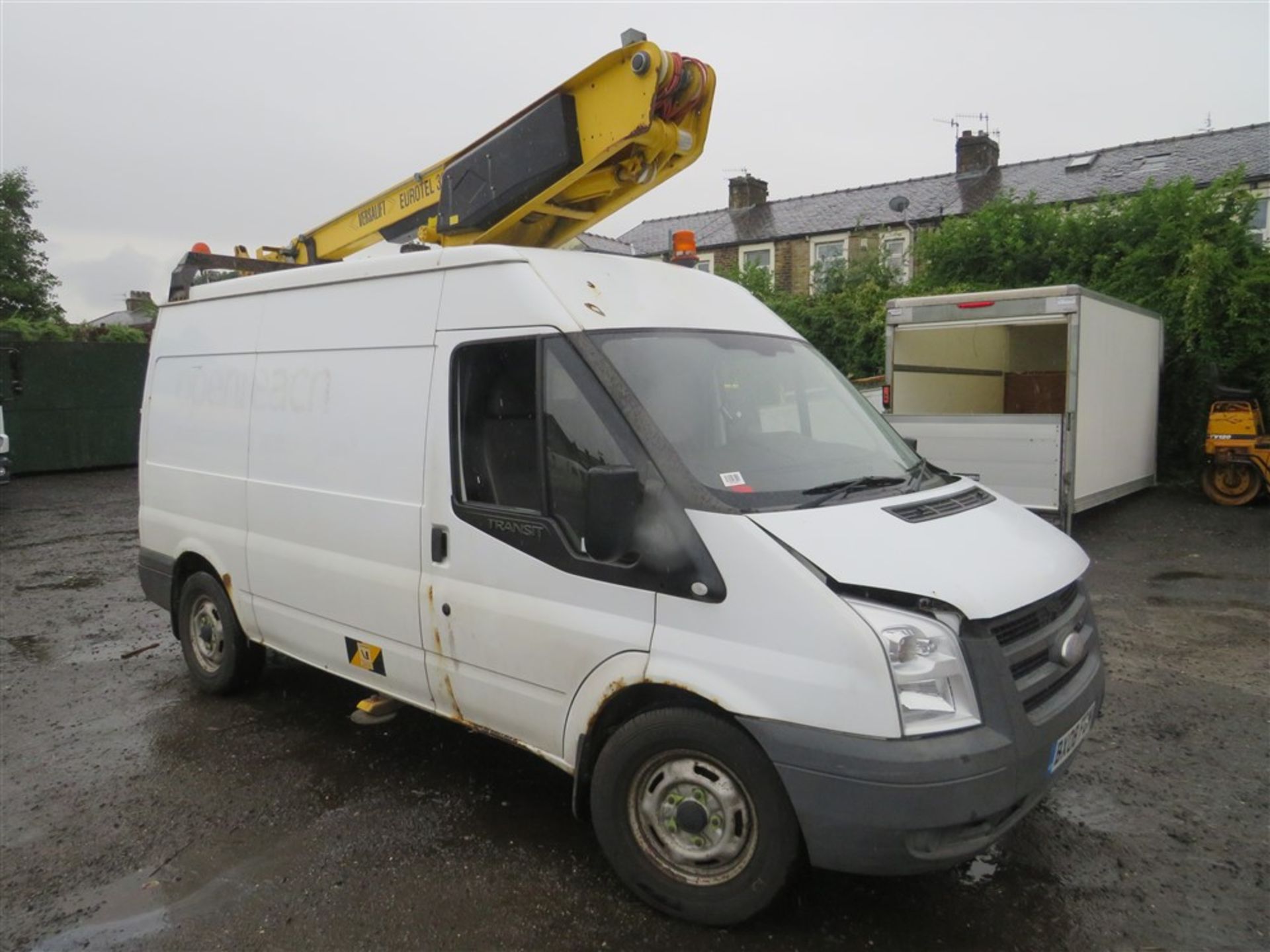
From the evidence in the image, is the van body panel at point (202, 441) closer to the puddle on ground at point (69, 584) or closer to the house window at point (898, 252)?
the puddle on ground at point (69, 584)

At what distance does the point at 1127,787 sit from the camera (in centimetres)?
416

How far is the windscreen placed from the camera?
3.23 meters

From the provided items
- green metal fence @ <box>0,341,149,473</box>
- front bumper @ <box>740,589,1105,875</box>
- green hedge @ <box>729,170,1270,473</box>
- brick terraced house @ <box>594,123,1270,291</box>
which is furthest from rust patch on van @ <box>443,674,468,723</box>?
brick terraced house @ <box>594,123,1270,291</box>

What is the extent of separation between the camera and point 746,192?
3594cm

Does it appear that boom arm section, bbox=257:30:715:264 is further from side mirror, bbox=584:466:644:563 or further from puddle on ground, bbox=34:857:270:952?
puddle on ground, bbox=34:857:270:952

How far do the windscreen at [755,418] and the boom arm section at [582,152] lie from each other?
46.6 inches

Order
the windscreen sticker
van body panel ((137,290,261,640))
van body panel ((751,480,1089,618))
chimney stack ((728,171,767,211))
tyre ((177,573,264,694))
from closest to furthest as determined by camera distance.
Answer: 1. van body panel ((751,480,1089,618))
2. the windscreen sticker
3. van body panel ((137,290,261,640))
4. tyre ((177,573,264,694))
5. chimney stack ((728,171,767,211))

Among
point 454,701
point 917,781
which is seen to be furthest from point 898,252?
point 917,781

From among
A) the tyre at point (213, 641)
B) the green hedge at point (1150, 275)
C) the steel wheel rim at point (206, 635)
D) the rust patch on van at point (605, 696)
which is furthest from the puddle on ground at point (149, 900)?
the green hedge at point (1150, 275)

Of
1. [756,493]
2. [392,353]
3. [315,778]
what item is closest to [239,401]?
[392,353]

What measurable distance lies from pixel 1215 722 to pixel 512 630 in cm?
407

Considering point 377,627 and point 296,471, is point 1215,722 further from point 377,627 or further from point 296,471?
point 296,471

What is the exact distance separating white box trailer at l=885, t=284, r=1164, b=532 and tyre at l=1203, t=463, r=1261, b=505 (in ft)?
2.71

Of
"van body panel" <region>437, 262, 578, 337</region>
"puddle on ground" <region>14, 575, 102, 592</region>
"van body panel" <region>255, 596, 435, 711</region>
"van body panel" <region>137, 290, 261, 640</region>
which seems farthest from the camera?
"puddle on ground" <region>14, 575, 102, 592</region>
